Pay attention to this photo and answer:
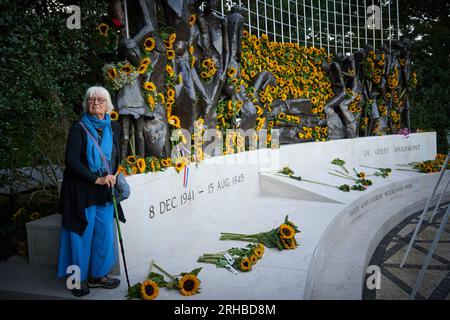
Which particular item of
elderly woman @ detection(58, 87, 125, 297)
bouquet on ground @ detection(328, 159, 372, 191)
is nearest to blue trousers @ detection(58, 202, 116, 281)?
elderly woman @ detection(58, 87, 125, 297)

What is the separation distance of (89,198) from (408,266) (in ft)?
11.7

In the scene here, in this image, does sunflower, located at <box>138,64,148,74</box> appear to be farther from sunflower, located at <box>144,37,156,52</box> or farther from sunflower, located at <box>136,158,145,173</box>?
sunflower, located at <box>136,158,145,173</box>

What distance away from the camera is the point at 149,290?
2.60m

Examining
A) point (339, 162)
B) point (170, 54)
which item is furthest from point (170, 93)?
point (339, 162)

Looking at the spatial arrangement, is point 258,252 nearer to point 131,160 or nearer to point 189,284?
point 189,284

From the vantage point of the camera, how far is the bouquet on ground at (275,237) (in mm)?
3695

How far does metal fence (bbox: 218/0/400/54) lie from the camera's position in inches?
380

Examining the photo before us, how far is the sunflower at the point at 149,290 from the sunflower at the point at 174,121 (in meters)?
2.79

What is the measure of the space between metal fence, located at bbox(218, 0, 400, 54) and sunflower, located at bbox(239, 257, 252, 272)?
21.0 ft

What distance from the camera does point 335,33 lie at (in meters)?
12.2

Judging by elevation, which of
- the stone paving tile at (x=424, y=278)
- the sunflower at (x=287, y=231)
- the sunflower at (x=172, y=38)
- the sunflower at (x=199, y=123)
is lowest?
the stone paving tile at (x=424, y=278)

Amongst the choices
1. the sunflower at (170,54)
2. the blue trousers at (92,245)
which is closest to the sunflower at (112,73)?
the sunflower at (170,54)

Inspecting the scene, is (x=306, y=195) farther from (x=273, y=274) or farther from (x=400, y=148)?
(x=400, y=148)

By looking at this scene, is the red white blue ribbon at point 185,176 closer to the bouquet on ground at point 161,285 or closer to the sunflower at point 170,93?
the sunflower at point 170,93
